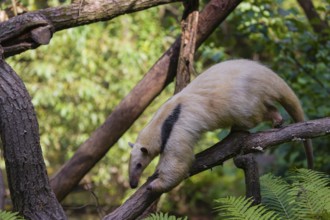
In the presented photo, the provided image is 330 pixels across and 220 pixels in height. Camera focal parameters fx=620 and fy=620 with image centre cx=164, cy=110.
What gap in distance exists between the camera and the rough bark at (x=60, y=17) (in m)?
4.41

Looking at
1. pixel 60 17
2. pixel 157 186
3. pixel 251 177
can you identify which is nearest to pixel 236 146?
pixel 251 177

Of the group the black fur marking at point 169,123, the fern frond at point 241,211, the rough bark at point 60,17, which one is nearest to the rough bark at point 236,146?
the black fur marking at point 169,123

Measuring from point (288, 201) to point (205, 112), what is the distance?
839 mm

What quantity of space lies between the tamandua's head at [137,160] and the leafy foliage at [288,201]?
87 centimetres

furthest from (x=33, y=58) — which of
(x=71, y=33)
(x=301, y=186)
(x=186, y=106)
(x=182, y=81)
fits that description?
(x=301, y=186)

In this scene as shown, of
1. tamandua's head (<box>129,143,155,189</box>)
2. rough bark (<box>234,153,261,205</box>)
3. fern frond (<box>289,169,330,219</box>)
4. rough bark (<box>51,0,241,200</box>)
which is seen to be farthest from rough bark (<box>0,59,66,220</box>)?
rough bark (<box>51,0,241,200</box>)

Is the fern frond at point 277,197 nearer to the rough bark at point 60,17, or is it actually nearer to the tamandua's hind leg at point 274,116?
the tamandua's hind leg at point 274,116

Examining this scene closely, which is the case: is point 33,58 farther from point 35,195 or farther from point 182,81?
point 35,195

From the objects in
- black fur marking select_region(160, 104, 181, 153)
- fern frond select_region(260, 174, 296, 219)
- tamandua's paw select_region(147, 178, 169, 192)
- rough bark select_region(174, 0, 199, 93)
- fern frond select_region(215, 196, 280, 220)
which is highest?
rough bark select_region(174, 0, 199, 93)

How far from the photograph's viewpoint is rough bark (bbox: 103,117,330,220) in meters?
3.91

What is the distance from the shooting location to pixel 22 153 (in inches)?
150

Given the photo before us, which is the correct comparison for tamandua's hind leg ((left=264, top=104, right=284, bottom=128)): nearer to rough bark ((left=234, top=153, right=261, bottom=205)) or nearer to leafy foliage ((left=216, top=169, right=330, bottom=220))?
leafy foliage ((left=216, top=169, right=330, bottom=220))

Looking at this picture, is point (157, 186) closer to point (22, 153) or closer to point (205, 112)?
point (205, 112)

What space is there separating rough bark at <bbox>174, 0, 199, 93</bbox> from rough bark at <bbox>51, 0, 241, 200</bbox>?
21cm
